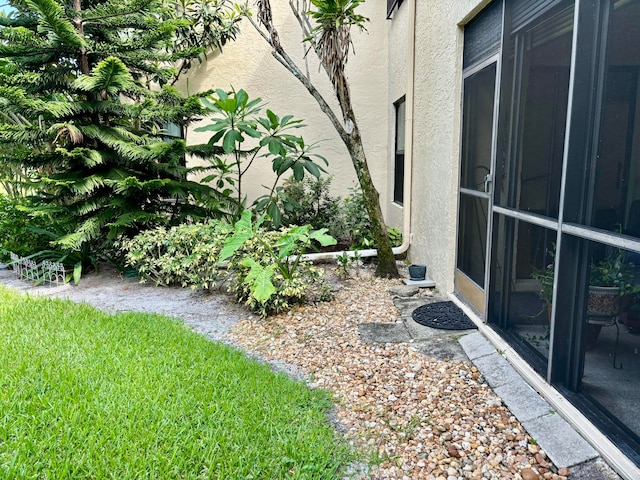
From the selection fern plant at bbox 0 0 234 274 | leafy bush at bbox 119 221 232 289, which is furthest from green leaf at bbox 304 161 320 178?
leafy bush at bbox 119 221 232 289

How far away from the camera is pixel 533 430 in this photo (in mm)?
2111

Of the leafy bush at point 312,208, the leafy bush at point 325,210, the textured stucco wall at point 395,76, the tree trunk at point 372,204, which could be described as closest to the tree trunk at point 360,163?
the tree trunk at point 372,204

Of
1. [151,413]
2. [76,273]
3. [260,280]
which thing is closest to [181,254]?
[76,273]

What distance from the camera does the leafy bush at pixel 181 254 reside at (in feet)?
15.3

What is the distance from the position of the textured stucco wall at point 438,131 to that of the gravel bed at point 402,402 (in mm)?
1046

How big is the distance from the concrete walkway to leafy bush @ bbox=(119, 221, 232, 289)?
195 cm

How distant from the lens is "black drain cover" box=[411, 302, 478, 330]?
11.6 ft

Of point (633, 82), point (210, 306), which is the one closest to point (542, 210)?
point (633, 82)

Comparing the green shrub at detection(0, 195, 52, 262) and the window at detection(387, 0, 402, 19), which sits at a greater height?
the window at detection(387, 0, 402, 19)

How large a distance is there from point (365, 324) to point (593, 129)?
2334 mm

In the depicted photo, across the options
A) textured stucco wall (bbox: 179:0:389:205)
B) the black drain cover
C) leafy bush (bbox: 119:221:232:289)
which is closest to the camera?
the black drain cover

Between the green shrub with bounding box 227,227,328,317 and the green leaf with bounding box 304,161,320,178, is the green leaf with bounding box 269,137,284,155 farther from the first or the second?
the green shrub with bounding box 227,227,328,317

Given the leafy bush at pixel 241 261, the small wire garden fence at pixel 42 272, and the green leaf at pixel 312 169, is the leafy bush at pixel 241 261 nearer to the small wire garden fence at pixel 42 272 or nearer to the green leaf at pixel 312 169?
the small wire garden fence at pixel 42 272

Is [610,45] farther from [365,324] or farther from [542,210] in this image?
[365,324]
